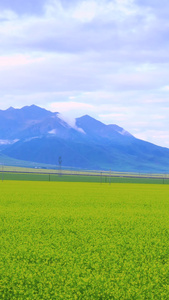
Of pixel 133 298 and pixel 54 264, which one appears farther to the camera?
pixel 54 264

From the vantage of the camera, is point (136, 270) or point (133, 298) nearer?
point (133, 298)

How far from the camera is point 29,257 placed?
8.68 metres

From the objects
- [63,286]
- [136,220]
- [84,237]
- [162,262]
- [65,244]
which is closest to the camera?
[63,286]

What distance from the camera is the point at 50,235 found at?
11.3 meters

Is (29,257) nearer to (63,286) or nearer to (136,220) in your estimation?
(63,286)

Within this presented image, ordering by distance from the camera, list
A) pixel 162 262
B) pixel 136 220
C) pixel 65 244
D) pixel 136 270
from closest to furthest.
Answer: pixel 136 270, pixel 162 262, pixel 65 244, pixel 136 220

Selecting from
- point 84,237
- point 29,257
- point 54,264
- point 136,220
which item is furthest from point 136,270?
point 136,220

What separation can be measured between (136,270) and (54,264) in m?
1.74

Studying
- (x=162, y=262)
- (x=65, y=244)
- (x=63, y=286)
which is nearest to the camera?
(x=63, y=286)

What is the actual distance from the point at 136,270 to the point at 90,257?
1.32m

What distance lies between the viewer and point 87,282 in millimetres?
6941

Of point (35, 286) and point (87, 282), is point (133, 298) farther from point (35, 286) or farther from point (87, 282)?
point (35, 286)

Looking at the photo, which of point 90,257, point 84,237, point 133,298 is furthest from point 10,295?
point 84,237

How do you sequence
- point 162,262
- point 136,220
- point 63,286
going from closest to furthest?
point 63,286 < point 162,262 < point 136,220
